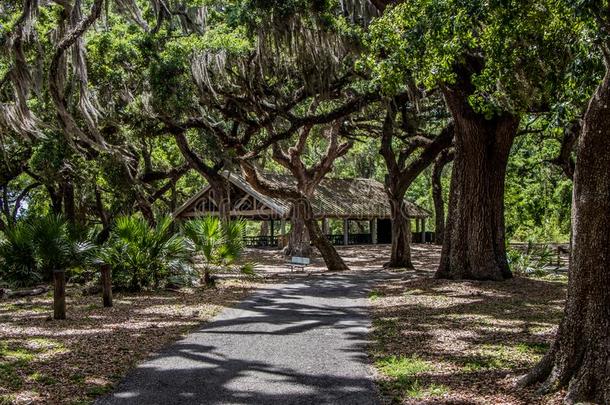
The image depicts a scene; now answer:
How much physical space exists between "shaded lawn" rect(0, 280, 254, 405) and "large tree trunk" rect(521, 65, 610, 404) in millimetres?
4210

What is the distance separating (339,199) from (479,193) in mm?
22985

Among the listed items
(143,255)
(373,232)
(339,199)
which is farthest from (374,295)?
(373,232)

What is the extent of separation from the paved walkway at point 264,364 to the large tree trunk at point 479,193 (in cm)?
418

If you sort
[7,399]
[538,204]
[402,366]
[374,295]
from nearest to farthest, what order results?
[7,399] < [402,366] < [374,295] < [538,204]

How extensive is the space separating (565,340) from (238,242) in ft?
36.5

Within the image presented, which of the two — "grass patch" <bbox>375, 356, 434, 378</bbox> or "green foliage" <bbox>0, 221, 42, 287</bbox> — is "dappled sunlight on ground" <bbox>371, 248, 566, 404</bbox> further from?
"green foliage" <bbox>0, 221, 42, 287</bbox>

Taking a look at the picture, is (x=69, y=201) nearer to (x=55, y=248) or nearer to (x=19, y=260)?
(x=19, y=260)

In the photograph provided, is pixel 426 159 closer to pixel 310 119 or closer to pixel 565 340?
pixel 310 119

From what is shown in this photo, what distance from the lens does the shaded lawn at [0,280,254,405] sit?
221 inches

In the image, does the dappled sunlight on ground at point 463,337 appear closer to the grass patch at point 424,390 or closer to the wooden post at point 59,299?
the grass patch at point 424,390

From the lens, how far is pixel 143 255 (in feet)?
43.9

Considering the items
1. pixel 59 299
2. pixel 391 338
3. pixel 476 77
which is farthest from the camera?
pixel 59 299

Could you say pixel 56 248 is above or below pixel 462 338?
above

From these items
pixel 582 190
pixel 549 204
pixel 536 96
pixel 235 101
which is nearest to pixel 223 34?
pixel 235 101
